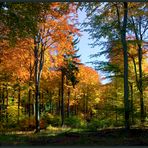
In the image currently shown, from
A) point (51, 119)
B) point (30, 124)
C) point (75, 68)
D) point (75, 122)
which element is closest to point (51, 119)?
point (51, 119)

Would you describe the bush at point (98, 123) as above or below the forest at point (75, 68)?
below

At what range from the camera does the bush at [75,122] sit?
12.2 meters

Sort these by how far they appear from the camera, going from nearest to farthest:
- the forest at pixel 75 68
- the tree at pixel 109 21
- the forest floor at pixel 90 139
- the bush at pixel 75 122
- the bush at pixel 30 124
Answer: the forest floor at pixel 90 139, the forest at pixel 75 68, the tree at pixel 109 21, the bush at pixel 30 124, the bush at pixel 75 122

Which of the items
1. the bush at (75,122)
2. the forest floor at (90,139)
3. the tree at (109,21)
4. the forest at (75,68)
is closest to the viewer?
the forest floor at (90,139)

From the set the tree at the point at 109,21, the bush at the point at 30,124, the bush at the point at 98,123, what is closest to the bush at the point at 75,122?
the bush at the point at 98,123

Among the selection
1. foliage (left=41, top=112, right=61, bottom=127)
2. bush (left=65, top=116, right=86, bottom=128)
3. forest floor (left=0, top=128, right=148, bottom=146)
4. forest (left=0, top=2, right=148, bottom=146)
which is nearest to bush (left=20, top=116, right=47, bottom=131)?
forest (left=0, top=2, right=148, bottom=146)

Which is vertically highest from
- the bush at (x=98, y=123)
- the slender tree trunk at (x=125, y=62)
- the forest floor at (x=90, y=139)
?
the slender tree trunk at (x=125, y=62)

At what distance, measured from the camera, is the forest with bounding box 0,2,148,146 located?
10133mm

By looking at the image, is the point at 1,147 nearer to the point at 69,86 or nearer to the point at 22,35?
the point at 22,35

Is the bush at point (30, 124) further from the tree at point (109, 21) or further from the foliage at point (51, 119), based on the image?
the tree at point (109, 21)

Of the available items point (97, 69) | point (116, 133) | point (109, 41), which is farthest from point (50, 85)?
point (116, 133)

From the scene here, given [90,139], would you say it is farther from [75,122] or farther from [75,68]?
[75,122]

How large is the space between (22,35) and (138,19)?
16.5 ft

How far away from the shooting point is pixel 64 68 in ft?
40.1
